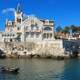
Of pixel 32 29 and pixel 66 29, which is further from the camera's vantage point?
pixel 66 29

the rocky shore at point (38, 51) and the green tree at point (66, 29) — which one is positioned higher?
the green tree at point (66, 29)

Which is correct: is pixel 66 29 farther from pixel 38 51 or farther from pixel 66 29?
pixel 38 51

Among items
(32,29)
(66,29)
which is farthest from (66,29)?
(32,29)

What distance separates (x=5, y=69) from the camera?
207 feet

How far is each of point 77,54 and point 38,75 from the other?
152 feet

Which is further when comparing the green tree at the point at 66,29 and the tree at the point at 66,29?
the green tree at the point at 66,29

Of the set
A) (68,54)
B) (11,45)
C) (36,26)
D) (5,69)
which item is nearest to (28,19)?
(36,26)

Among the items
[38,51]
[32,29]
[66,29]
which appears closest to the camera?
[38,51]

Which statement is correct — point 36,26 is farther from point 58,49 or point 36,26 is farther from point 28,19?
point 58,49

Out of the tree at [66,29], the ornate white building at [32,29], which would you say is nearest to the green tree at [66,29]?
the tree at [66,29]

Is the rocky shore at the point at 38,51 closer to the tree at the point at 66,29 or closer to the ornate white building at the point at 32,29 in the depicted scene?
the ornate white building at the point at 32,29

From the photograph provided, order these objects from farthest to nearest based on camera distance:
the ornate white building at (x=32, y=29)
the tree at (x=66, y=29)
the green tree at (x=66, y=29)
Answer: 1. the green tree at (x=66, y=29)
2. the tree at (x=66, y=29)
3. the ornate white building at (x=32, y=29)

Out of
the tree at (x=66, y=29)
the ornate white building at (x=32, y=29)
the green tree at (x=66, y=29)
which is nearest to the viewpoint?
the ornate white building at (x=32, y=29)

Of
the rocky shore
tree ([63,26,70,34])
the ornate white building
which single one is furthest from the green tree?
the rocky shore
